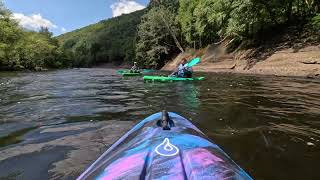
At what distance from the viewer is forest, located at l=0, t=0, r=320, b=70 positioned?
90.6 ft

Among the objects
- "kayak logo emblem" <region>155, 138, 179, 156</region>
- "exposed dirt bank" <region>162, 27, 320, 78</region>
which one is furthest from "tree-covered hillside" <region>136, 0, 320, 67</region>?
"kayak logo emblem" <region>155, 138, 179, 156</region>

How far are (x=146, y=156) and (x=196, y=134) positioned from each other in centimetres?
103

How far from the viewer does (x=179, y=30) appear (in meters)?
51.0

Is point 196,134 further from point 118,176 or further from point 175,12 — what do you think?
point 175,12

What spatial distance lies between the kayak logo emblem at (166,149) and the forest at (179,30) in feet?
73.7

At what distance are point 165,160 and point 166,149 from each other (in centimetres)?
24

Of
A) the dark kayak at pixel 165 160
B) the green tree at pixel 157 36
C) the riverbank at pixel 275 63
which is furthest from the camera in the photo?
the green tree at pixel 157 36

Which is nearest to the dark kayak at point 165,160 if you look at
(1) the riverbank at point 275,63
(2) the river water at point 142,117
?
(2) the river water at point 142,117

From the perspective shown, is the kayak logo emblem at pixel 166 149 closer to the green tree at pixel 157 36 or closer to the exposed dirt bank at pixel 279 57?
the exposed dirt bank at pixel 279 57

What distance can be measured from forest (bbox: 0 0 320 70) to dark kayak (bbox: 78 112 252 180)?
22160 millimetres

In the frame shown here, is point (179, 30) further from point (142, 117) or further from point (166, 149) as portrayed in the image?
point (166, 149)

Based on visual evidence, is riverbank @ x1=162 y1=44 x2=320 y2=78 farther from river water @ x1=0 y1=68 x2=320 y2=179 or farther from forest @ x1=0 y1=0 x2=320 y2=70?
river water @ x1=0 y1=68 x2=320 y2=179

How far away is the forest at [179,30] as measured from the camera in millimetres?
27625

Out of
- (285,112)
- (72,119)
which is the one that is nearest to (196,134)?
(72,119)
